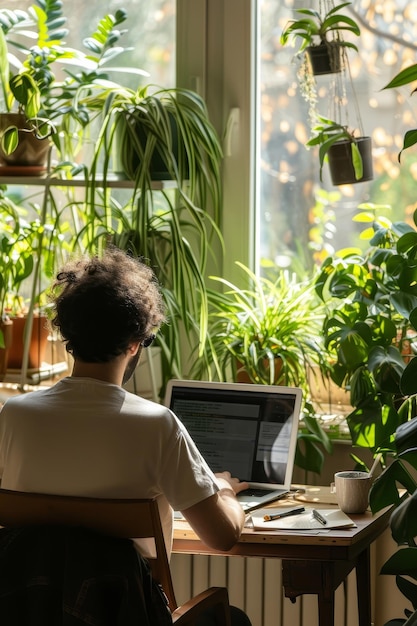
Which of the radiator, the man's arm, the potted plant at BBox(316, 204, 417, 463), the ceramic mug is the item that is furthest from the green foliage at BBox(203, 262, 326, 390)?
the man's arm

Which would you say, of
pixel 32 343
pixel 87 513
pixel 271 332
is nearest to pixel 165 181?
pixel 271 332

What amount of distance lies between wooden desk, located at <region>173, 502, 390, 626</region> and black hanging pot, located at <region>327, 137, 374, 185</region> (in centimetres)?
101

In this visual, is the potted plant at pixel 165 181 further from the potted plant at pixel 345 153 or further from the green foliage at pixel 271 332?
the potted plant at pixel 345 153

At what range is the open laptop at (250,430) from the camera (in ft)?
8.76

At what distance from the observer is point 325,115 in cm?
316

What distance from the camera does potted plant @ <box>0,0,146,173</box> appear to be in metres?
2.96

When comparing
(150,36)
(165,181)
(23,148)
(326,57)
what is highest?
(150,36)

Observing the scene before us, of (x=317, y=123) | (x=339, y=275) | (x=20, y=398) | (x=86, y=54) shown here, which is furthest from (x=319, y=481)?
(x=86, y=54)

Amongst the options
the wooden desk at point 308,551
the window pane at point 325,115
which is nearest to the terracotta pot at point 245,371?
the window pane at point 325,115

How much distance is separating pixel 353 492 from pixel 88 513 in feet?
2.78

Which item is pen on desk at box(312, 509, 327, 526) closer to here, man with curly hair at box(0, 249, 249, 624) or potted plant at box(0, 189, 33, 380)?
man with curly hair at box(0, 249, 249, 624)

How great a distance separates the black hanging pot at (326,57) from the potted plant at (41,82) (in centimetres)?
57

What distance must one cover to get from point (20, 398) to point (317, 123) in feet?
4.93

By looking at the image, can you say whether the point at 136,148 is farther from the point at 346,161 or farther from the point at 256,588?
the point at 256,588
